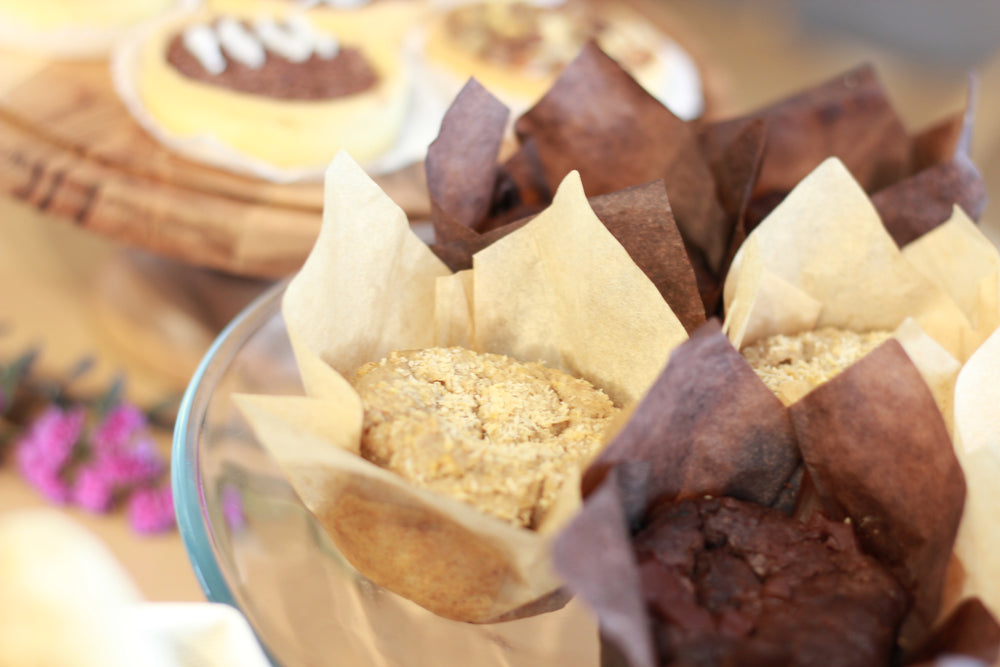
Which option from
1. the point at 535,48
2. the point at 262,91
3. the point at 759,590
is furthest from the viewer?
the point at 535,48

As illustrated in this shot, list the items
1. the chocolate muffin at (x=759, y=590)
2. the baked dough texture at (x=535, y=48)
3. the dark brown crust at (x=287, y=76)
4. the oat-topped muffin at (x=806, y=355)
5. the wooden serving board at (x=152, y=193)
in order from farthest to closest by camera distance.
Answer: the baked dough texture at (x=535, y=48) → the dark brown crust at (x=287, y=76) → the wooden serving board at (x=152, y=193) → the oat-topped muffin at (x=806, y=355) → the chocolate muffin at (x=759, y=590)

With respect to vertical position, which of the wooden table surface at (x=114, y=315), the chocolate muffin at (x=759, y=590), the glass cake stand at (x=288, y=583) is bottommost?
the wooden table surface at (x=114, y=315)

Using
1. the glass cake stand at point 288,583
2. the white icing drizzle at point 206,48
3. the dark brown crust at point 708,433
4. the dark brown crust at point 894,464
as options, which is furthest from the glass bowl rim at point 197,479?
the white icing drizzle at point 206,48

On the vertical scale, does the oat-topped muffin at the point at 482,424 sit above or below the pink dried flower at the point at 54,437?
above

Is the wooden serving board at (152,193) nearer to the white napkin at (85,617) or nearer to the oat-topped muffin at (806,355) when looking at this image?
the white napkin at (85,617)

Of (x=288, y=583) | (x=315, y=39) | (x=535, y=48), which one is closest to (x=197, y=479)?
(x=288, y=583)

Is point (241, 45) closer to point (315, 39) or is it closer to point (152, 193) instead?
point (315, 39)

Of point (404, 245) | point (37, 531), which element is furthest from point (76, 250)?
point (404, 245)
